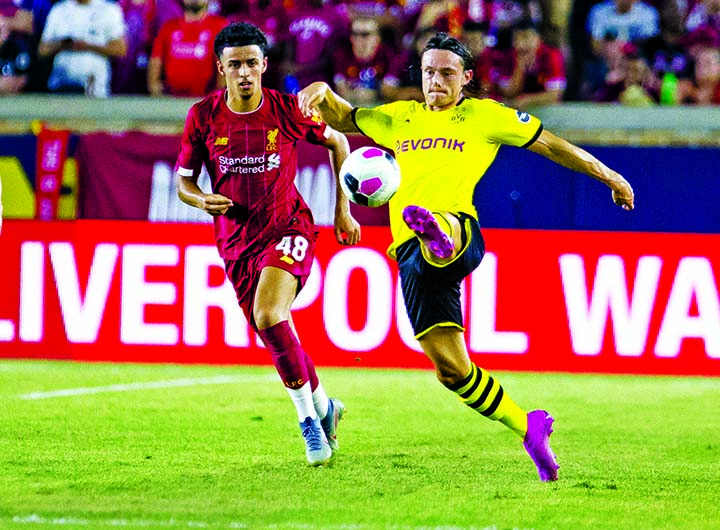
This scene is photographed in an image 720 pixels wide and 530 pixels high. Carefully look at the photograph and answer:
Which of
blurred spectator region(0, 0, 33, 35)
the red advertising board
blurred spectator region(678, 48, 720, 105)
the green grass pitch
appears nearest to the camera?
the green grass pitch

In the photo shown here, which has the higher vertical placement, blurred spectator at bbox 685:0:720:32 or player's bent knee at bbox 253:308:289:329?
blurred spectator at bbox 685:0:720:32

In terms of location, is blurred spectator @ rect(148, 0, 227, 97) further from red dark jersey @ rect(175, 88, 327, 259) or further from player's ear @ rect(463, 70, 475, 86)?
player's ear @ rect(463, 70, 475, 86)

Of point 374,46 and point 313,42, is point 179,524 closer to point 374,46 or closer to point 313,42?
point 374,46

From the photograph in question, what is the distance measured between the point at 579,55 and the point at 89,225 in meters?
5.32

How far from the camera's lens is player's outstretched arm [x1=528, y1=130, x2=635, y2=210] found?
6.21 metres

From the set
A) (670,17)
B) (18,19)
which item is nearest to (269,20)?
(18,19)

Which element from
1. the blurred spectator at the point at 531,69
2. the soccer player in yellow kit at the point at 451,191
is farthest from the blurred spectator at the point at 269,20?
the soccer player in yellow kit at the point at 451,191

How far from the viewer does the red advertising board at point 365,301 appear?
10.2m

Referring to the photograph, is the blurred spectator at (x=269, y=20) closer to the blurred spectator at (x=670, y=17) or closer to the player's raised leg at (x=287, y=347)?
the blurred spectator at (x=670, y=17)

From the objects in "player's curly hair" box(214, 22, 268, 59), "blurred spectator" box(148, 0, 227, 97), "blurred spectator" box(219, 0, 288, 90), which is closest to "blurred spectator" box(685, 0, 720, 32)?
"blurred spectator" box(219, 0, 288, 90)

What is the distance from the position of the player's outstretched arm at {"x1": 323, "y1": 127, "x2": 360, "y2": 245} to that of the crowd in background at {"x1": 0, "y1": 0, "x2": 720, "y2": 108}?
472 cm

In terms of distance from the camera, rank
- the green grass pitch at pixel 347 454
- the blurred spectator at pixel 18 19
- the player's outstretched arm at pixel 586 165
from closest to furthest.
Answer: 1. the green grass pitch at pixel 347 454
2. the player's outstretched arm at pixel 586 165
3. the blurred spectator at pixel 18 19

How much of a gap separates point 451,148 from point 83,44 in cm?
685

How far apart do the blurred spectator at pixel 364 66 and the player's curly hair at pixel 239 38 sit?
5225mm
